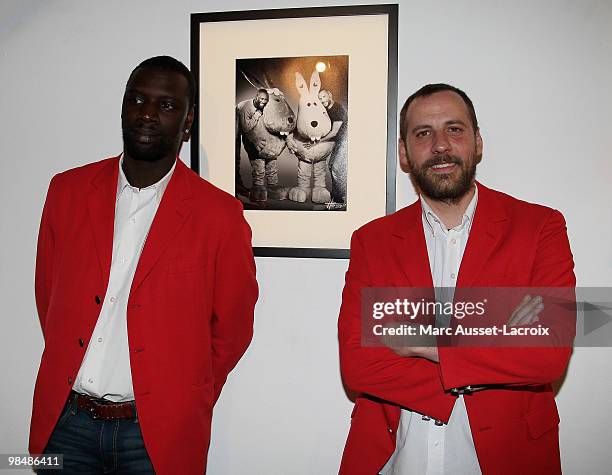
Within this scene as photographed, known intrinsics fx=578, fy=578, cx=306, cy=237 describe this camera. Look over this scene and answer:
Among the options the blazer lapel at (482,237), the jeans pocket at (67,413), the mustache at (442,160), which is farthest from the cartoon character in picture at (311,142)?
the jeans pocket at (67,413)

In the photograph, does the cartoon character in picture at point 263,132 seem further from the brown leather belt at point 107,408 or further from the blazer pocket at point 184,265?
the brown leather belt at point 107,408

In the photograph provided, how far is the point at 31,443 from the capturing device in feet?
6.29

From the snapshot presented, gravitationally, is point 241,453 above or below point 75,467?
below

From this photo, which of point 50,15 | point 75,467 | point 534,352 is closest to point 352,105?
point 534,352

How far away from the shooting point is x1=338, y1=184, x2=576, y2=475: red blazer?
1633 mm

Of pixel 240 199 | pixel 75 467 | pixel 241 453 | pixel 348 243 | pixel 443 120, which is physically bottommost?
pixel 241 453

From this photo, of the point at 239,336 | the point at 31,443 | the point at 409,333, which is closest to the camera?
the point at 409,333

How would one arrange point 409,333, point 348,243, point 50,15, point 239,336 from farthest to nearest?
point 50,15 → point 348,243 → point 239,336 → point 409,333

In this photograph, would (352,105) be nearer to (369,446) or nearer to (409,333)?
(409,333)

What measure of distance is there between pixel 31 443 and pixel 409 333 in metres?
1.30

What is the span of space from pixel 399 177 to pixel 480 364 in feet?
2.85

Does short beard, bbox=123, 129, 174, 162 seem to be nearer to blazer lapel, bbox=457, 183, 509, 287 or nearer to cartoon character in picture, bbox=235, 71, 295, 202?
cartoon character in picture, bbox=235, 71, 295, 202

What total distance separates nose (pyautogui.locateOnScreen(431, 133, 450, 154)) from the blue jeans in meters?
1.29

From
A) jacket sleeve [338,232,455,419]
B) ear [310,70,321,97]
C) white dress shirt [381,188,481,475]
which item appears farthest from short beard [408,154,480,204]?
ear [310,70,321,97]
